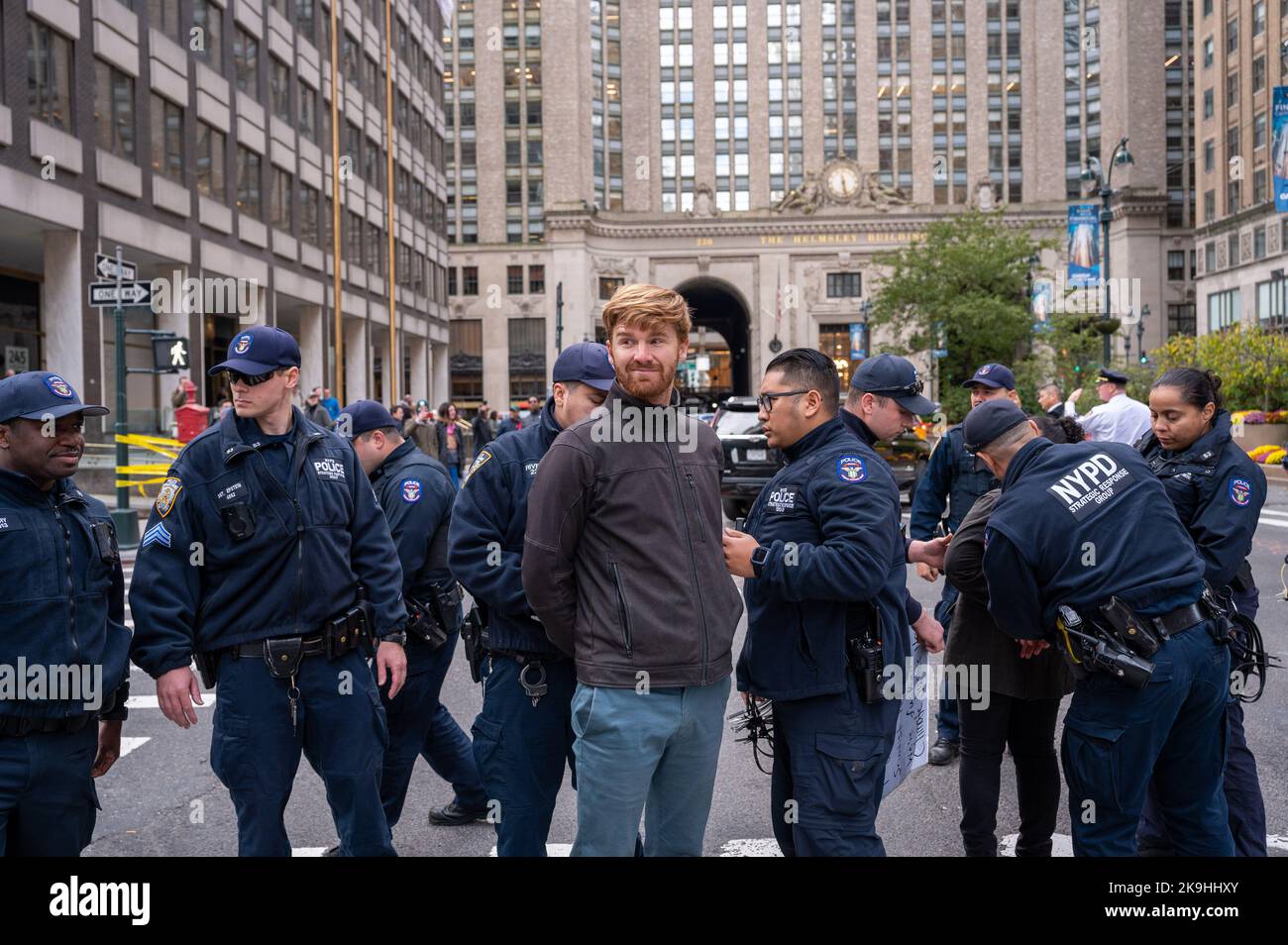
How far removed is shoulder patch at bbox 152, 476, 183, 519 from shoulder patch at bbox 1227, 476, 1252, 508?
4516mm

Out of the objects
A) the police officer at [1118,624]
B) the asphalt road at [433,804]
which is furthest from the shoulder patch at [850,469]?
the asphalt road at [433,804]

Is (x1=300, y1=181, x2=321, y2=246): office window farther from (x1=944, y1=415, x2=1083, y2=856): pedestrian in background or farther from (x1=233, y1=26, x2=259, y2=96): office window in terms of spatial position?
(x1=944, y1=415, x2=1083, y2=856): pedestrian in background

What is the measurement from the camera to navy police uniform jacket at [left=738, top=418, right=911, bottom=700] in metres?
3.53

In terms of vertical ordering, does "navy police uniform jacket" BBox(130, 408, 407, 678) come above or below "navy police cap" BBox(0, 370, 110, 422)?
below

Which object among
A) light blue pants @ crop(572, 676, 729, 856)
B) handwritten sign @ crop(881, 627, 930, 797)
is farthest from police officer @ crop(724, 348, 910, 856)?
light blue pants @ crop(572, 676, 729, 856)

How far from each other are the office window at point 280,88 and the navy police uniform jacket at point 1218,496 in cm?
3727

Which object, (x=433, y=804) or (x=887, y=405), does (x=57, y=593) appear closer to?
(x=433, y=804)

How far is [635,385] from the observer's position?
3.31 m

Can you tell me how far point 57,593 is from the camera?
3.55 metres

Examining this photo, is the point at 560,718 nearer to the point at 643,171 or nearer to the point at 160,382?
the point at 160,382

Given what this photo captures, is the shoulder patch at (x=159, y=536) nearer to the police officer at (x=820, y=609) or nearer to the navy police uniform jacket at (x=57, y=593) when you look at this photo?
the navy police uniform jacket at (x=57, y=593)

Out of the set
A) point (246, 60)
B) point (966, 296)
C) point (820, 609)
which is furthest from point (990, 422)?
point (966, 296)

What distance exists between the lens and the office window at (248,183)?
111 ft
